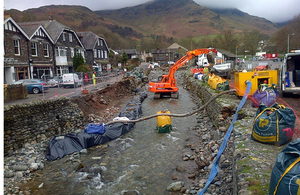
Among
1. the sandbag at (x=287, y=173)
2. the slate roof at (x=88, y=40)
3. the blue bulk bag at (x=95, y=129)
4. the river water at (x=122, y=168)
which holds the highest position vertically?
the slate roof at (x=88, y=40)

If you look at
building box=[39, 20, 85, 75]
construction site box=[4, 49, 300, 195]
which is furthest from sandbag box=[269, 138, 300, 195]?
building box=[39, 20, 85, 75]

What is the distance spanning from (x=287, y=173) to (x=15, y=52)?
29.8m

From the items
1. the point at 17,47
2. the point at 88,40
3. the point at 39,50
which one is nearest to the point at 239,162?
the point at 17,47

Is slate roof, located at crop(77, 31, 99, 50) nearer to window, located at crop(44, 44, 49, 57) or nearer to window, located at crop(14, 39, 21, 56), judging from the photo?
window, located at crop(44, 44, 49, 57)

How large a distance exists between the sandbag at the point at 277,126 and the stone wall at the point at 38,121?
1086 cm

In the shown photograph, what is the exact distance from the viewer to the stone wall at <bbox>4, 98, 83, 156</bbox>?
11219 mm

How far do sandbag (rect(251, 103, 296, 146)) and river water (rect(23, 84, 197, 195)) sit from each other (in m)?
3.74

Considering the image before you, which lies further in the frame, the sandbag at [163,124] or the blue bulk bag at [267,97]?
the sandbag at [163,124]

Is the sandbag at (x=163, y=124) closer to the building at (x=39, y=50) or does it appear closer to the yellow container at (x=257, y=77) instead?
the yellow container at (x=257, y=77)

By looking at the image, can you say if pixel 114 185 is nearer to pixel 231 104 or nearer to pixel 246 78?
pixel 231 104

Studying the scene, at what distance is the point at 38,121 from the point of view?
12773 millimetres

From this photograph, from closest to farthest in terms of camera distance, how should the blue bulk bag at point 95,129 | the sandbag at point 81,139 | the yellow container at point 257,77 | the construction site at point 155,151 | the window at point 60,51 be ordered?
the construction site at point 155,151
the sandbag at point 81,139
the blue bulk bag at point 95,129
the yellow container at point 257,77
the window at point 60,51

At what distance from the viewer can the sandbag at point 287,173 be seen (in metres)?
3.25

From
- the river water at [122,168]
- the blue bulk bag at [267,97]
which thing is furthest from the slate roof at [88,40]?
the blue bulk bag at [267,97]
